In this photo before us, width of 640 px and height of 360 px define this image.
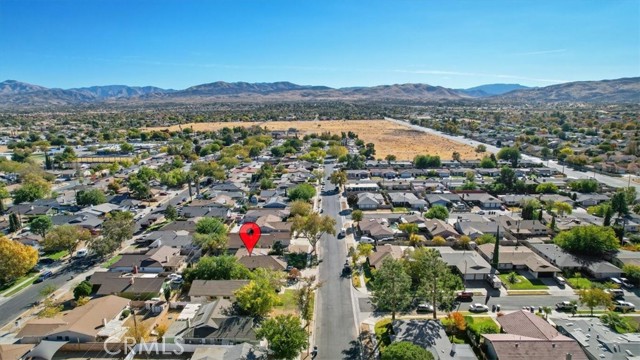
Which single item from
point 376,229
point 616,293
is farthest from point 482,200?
point 616,293

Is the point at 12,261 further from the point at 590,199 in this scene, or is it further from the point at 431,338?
the point at 590,199

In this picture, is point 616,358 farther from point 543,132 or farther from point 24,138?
point 24,138

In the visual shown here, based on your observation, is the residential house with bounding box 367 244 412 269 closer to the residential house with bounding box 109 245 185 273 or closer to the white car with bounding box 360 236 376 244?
the white car with bounding box 360 236 376 244

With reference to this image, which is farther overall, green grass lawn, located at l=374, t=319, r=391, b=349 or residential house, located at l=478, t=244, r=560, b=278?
residential house, located at l=478, t=244, r=560, b=278

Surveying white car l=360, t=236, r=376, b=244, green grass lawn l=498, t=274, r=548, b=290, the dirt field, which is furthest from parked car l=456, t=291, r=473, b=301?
the dirt field

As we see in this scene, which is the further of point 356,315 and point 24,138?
point 24,138

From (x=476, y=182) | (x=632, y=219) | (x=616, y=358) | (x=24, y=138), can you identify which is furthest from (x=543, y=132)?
(x=24, y=138)

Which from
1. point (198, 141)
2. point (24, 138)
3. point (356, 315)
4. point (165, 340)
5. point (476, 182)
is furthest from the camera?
point (24, 138)

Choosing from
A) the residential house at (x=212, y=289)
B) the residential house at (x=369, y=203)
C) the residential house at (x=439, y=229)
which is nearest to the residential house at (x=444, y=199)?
the residential house at (x=369, y=203)
